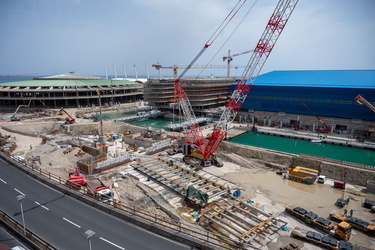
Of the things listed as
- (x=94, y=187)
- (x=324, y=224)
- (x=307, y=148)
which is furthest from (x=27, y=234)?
(x=307, y=148)

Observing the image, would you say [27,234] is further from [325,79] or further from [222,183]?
[325,79]

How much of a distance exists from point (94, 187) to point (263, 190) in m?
20.6

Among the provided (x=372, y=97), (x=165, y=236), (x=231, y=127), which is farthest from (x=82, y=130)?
(x=372, y=97)

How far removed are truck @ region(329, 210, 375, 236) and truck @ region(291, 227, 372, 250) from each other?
294 centimetres

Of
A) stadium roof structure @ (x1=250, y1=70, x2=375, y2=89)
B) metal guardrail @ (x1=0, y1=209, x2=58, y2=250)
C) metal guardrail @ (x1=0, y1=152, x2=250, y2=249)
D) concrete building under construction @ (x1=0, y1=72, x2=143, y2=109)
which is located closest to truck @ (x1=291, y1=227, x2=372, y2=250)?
metal guardrail @ (x1=0, y1=152, x2=250, y2=249)

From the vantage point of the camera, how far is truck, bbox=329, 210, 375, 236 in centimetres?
2103

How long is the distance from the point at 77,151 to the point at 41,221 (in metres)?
21.7

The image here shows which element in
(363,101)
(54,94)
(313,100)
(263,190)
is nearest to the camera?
(263,190)

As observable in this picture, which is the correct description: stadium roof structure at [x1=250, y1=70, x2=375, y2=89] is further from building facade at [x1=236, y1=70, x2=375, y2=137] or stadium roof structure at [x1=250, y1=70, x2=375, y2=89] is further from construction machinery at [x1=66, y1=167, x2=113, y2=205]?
construction machinery at [x1=66, y1=167, x2=113, y2=205]

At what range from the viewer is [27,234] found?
46.8ft

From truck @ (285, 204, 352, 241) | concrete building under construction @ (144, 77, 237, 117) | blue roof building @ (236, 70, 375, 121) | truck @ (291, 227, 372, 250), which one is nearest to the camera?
truck @ (291, 227, 372, 250)

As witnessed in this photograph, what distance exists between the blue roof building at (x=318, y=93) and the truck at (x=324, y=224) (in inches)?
1706

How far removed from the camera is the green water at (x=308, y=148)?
44084 millimetres

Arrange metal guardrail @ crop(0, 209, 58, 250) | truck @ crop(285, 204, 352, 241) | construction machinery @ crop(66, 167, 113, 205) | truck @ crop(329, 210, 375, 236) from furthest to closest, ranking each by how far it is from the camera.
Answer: construction machinery @ crop(66, 167, 113, 205)
truck @ crop(329, 210, 375, 236)
truck @ crop(285, 204, 352, 241)
metal guardrail @ crop(0, 209, 58, 250)
